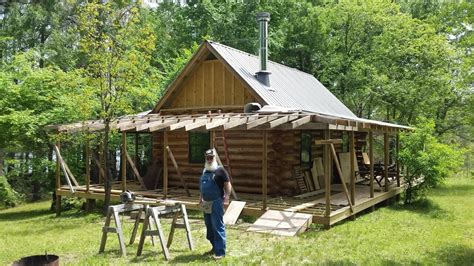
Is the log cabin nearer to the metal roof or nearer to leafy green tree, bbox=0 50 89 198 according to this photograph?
the metal roof

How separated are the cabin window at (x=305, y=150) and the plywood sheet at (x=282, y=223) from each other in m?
4.16

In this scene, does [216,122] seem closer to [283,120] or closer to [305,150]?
[283,120]

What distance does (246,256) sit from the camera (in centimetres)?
782

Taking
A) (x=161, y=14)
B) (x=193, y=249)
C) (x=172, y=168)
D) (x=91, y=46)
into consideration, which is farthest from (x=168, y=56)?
(x=193, y=249)

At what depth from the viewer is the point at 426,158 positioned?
45.7 feet

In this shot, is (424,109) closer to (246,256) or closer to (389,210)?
(389,210)

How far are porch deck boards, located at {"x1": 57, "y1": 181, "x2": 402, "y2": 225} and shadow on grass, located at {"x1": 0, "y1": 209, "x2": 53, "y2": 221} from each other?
1.36 metres

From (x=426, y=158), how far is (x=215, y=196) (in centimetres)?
913

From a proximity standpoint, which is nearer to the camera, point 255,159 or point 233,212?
point 233,212

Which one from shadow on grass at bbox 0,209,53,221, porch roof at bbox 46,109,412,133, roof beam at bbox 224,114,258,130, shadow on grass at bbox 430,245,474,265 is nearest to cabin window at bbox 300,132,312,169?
porch roof at bbox 46,109,412,133

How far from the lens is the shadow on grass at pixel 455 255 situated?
7762 mm

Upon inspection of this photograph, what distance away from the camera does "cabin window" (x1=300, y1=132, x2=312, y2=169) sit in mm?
14598

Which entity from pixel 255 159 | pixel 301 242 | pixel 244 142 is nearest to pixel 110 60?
pixel 244 142

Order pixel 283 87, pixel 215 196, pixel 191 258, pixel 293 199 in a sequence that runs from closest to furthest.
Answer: pixel 215 196 < pixel 191 258 < pixel 293 199 < pixel 283 87
